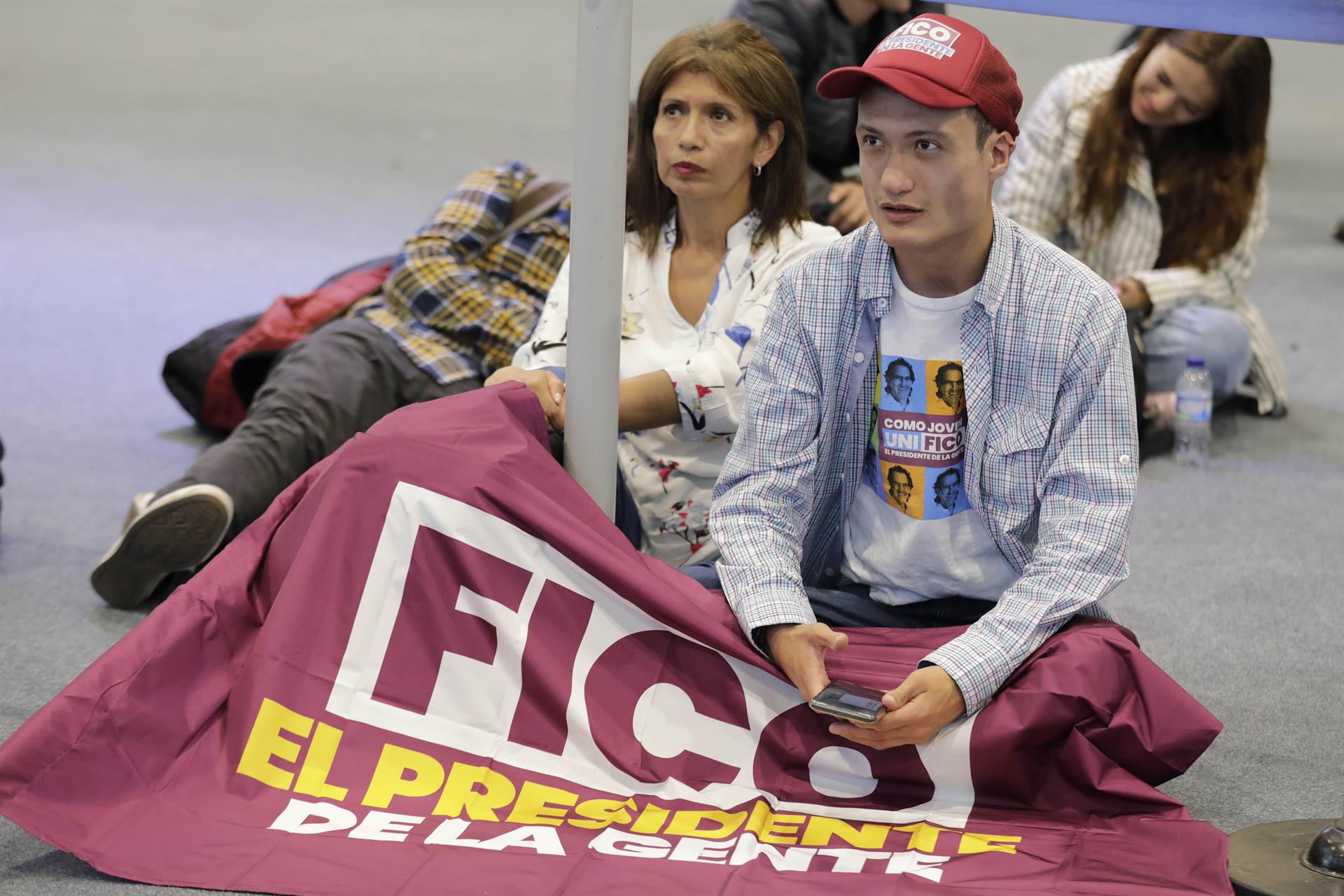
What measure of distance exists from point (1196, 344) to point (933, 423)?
1.90m

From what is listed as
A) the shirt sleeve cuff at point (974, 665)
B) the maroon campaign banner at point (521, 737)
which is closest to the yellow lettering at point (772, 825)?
the maroon campaign banner at point (521, 737)

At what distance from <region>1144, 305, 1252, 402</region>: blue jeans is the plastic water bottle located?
39 mm

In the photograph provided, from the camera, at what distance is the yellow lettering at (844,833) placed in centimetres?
171

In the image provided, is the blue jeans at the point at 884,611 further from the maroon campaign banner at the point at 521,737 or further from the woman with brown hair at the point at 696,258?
the woman with brown hair at the point at 696,258

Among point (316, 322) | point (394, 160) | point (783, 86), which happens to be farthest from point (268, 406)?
point (394, 160)

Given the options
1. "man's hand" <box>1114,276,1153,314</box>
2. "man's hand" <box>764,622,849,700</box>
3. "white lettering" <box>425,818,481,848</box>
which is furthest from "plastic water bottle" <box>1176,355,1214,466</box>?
"white lettering" <box>425,818,481,848</box>

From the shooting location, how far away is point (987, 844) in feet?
5.52

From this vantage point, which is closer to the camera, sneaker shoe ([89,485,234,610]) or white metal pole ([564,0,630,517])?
white metal pole ([564,0,630,517])

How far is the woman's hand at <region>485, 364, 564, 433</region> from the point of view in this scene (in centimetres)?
205

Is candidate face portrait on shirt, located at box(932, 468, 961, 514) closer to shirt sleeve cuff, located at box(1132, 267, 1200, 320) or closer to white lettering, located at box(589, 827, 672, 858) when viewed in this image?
white lettering, located at box(589, 827, 672, 858)

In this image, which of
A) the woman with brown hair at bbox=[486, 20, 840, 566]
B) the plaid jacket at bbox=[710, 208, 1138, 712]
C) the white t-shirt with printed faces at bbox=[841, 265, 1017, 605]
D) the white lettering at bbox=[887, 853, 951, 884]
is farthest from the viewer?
the woman with brown hair at bbox=[486, 20, 840, 566]

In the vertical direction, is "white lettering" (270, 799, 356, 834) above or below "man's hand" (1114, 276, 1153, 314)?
below

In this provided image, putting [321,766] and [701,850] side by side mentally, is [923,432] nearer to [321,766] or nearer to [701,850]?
[701,850]

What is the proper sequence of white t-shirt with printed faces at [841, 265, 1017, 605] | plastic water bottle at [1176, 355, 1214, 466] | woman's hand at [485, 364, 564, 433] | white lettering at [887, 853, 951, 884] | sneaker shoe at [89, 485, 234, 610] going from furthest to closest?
1. plastic water bottle at [1176, 355, 1214, 466]
2. sneaker shoe at [89, 485, 234, 610]
3. woman's hand at [485, 364, 564, 433]
4. white t-shirt with printed faces at [841, 265, 1017, 605]
5. white lettering at [887, 853, 951, 884]
